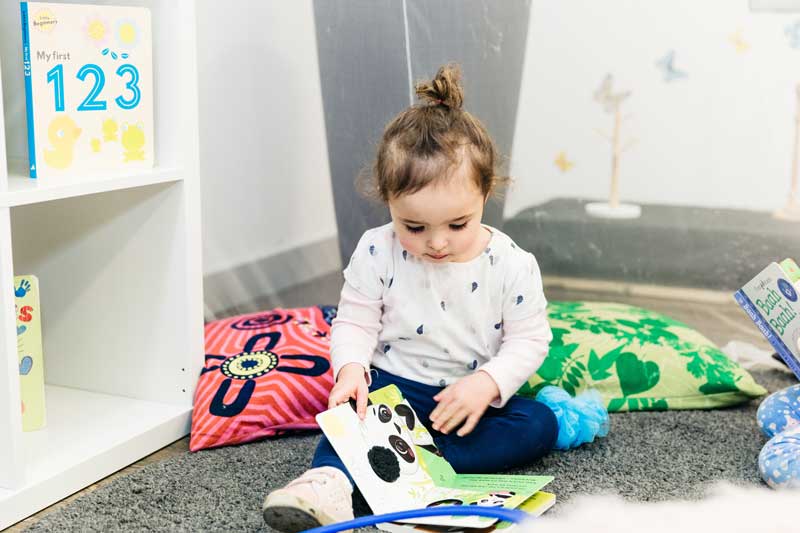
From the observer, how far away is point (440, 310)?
3.55 ft

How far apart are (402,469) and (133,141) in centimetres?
51

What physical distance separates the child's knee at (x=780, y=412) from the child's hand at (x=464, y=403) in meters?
0.37

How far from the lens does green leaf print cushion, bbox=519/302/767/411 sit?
1.27 metres

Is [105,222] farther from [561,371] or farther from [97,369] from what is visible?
[561,371]

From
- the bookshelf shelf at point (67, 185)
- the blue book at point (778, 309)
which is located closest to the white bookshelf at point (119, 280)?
the bookshelf shelf at point (67, 185)

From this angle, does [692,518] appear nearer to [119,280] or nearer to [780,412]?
[780,412]

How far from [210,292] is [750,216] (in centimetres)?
88

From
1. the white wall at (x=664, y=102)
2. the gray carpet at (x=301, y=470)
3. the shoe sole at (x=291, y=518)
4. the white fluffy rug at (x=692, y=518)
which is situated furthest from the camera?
the white wall at (x=664, y=102)

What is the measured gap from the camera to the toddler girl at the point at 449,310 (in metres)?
0.99

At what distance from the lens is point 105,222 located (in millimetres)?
1200

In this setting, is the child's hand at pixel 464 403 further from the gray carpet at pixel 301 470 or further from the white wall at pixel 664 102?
the white wall at pixel 664 102

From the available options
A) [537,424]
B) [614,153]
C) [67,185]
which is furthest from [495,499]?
[614,153]

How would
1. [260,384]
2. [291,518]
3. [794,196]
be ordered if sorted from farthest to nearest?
[794,196] < [260,384] < [291,518]

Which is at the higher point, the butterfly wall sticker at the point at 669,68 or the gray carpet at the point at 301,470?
the butterfly wall sticker at the point at 669,68
